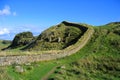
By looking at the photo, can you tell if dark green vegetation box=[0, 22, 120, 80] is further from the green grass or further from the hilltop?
the hilltop

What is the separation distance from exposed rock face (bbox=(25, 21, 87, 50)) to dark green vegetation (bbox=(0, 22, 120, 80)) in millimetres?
5547

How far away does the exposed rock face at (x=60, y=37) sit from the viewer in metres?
58.5

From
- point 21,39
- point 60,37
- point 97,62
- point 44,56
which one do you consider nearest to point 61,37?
point 60,37

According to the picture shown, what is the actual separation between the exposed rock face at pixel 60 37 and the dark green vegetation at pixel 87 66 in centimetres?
555

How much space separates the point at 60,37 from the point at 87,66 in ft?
72.5

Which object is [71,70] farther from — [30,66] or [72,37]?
[72,37]

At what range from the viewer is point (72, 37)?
60750mm

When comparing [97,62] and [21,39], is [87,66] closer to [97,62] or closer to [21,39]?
[97,62]

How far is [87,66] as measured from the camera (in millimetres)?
40594

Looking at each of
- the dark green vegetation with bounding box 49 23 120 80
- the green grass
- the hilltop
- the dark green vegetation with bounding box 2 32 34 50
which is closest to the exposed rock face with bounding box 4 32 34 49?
the dark green vegetation with bounding box 2 32 34 50

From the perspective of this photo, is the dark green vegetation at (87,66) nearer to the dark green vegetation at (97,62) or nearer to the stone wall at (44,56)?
the dark green vegetation at (97,62)

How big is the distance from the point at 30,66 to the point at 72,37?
26683mm

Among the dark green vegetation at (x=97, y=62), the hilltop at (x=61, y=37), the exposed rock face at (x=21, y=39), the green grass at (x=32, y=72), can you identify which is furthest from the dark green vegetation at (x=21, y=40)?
the green grass at (x=32, y=72)

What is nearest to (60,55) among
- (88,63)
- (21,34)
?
(88,63)
